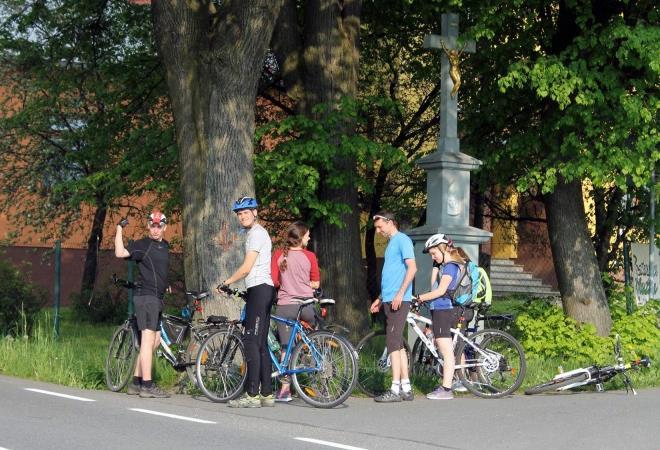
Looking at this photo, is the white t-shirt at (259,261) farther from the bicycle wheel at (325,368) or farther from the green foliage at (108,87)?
the green foliage at (108,87)

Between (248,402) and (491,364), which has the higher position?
(491,364)

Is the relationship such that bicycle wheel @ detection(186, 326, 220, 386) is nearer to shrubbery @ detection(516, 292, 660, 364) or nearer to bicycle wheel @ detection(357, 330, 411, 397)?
bicycle wheel @ detection(357, 330, 411, 397)

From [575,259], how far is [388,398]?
6547 millimetres

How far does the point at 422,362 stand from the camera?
45.3ft

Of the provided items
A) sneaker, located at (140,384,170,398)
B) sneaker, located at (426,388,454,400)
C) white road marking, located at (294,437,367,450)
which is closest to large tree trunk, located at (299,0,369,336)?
sneaker, located at (426,388,454,400)

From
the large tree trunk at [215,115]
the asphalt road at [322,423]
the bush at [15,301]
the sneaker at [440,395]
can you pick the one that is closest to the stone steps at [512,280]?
the bush at [15,301]

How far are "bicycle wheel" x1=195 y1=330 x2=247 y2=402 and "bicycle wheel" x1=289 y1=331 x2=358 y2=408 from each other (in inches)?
23.4

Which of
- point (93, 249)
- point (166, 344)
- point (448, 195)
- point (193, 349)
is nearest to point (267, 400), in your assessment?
point (193, 349)

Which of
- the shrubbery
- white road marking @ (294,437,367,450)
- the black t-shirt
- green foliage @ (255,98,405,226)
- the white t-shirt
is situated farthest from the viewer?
green foliage @ (255,98,405,226)

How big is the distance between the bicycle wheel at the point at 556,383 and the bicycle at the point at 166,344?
3502 mm

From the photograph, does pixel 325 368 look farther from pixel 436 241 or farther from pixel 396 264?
pixel 436 241

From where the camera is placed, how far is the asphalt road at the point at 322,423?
970 cm

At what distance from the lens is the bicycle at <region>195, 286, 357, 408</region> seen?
12141 mm

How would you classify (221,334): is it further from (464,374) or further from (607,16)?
(607,16)
